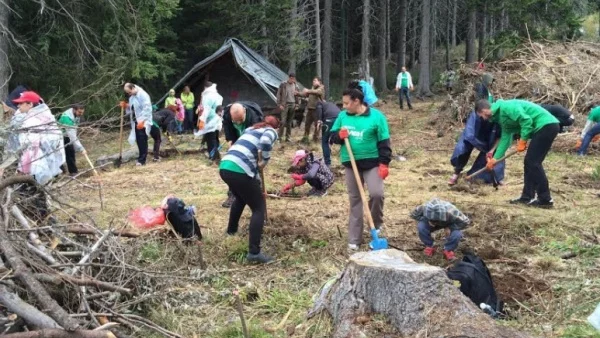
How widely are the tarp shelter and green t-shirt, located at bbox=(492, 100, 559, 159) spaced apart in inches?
417

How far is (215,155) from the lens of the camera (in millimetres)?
11617

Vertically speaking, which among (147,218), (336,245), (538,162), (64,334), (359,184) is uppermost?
Result: (359,184)

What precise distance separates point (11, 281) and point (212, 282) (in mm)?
1843

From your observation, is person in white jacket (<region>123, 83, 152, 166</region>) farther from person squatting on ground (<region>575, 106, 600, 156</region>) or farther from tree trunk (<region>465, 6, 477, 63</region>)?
tree trunk (<region>465, 6, 477, 63</region>)

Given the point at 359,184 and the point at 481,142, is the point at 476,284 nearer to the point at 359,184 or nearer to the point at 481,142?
the point at 359,184

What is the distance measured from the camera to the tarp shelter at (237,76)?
1752 centimetres

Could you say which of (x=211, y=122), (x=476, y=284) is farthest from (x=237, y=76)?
(x=476, y=284)

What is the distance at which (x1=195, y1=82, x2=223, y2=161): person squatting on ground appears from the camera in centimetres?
1140

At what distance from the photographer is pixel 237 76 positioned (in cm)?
1848

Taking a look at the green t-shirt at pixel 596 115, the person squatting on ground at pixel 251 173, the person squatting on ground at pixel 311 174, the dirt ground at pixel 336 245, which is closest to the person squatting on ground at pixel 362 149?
the dirt ground at pixel 336 245

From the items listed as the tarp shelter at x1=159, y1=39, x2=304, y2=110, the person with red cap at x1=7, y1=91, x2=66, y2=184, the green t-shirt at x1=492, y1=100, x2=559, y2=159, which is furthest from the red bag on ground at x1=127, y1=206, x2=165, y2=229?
the tarp shelter at x1=159, y1=39, x2=304, y2=110

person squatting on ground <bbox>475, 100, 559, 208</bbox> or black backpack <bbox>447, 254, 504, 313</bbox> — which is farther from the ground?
person squatting on ground <bbox>475, 100, 559, 208</bbox>

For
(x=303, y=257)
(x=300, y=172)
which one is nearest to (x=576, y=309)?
(x=303, y=257)

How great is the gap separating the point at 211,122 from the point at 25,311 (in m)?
8.18
